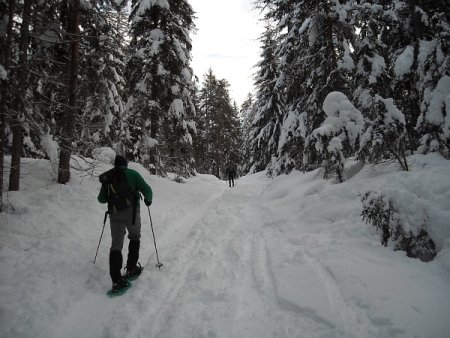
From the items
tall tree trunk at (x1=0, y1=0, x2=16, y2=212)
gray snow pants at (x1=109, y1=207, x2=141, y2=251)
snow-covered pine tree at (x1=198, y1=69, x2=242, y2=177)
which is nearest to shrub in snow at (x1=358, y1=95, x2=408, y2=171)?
gray snow pants at (x1=109, y1=207, x2=141, y2=251)

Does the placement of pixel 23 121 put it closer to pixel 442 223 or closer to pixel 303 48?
pixel 442 223

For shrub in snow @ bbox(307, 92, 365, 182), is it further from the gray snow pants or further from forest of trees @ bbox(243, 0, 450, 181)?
the gray snow pants

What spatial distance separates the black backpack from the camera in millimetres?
5195

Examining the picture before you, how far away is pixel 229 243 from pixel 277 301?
2.85m

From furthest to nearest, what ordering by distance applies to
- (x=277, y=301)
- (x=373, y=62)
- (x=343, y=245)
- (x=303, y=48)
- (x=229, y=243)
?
→ 1. (x=303, y=48)
2. (x=373, y=62)
3. (x=229, y=243)
4. (x=343, y=245)
5. (x=277, y=301)

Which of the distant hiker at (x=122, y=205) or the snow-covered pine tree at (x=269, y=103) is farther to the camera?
the snow-covered pine tree at (x=269, y=103)

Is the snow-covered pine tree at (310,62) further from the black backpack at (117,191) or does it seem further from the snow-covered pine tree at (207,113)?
the snow-covered pine tree at (207,113)

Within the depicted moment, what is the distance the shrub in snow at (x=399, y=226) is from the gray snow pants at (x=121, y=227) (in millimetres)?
4448

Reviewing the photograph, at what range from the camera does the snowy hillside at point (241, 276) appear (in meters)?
3.79

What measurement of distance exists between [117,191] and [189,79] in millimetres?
11678

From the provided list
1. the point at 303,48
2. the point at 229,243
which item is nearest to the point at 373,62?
the point at 303,48

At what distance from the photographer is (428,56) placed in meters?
7.62

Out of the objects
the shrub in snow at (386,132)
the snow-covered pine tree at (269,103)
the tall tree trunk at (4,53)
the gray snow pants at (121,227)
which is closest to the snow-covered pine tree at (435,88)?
the shrub in snow at (386,132)

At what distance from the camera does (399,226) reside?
4.97m
